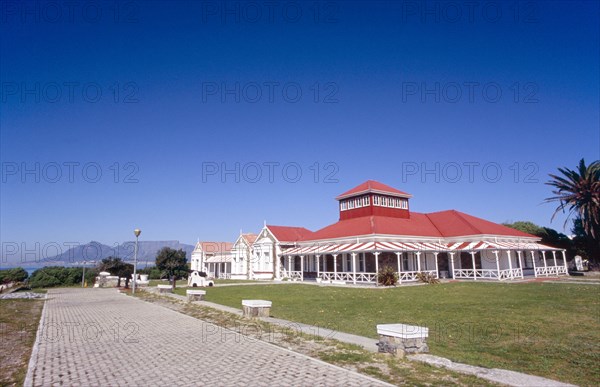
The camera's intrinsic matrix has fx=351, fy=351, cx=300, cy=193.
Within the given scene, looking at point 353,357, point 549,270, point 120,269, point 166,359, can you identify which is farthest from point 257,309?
point 549,270

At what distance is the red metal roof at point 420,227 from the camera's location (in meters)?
32.6

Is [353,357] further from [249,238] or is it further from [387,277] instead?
[249,238]

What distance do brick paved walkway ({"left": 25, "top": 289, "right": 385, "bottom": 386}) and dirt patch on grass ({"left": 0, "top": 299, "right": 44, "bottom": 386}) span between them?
0.23m

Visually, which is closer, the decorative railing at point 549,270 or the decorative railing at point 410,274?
the decorative railing at point 410,274

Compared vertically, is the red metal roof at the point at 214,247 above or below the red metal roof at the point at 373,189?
below

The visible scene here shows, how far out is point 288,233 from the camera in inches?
1725

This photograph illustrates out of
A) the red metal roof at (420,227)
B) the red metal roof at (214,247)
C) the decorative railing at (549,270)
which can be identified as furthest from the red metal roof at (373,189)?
the red metal roof at (214,247)

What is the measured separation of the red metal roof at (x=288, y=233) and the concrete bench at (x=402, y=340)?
33426 millimetres

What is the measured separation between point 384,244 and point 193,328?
21.1 metres

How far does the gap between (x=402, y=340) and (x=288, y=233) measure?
36782 mm

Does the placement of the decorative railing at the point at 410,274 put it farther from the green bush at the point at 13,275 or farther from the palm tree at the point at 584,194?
the green bush at the point at 13,275

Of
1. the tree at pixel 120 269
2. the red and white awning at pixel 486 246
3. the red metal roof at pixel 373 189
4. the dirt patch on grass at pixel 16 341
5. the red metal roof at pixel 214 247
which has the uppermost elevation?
the red metal roof at pixel 373 189

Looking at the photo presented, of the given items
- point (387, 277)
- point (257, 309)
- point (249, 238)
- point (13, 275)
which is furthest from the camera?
point (249, 238)

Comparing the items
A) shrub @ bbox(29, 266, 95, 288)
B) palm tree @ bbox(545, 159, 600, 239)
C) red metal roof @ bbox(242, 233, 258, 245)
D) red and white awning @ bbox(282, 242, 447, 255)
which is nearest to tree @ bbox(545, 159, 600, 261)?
palm tree @ bbox(545, 159, 600, 239)
